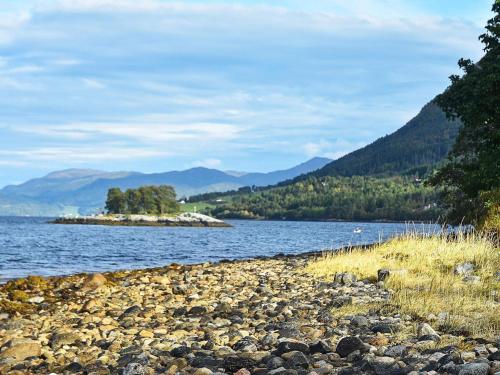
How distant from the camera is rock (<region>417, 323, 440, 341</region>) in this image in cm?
1131

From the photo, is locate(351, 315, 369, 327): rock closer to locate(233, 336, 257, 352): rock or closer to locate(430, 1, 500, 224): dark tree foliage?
locate(233, 336, 257, 352): rock

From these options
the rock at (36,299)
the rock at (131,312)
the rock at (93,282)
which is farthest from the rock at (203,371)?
the rock at (93,282)

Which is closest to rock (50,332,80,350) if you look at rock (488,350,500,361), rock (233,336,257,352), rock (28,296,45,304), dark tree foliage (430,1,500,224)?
rock (233,336,257,352)

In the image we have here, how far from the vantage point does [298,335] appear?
40.9 feet

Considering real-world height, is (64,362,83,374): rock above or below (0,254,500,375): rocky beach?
below

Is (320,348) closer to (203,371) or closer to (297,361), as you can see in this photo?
(297,361)

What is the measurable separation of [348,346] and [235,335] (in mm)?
2803

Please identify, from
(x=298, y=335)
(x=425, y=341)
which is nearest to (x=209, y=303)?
(x=298, y=335)

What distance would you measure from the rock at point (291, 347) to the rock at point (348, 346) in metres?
0.57

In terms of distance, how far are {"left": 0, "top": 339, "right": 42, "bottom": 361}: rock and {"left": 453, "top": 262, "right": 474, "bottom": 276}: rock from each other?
12.7m

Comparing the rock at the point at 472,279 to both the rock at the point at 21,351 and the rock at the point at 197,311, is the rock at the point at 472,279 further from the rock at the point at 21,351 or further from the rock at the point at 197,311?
the rock at the point at 21,351

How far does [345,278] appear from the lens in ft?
66.8

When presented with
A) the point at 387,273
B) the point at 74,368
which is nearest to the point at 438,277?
the point at 387,273

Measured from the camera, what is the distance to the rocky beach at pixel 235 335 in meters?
10.2
